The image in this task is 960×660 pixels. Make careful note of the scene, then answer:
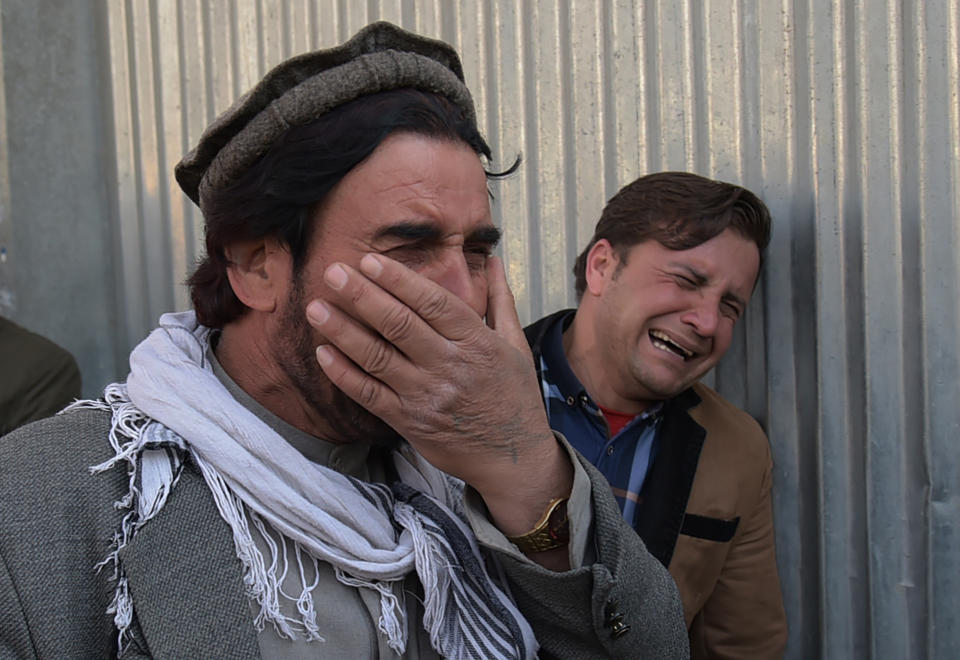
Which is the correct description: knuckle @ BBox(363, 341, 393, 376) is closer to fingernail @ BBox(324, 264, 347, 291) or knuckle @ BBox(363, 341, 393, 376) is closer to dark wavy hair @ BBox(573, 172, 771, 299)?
fingernail @ BBox(324, 264, 347, 291)

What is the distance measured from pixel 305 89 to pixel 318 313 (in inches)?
15.6

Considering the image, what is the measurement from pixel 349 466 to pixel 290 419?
14 centimetres

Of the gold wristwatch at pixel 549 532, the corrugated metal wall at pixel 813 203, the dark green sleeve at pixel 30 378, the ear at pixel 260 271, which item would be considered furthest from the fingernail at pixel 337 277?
the dark green sleeve at pixel 30 378

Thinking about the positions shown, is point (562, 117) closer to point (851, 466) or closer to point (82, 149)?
point (851, 466)

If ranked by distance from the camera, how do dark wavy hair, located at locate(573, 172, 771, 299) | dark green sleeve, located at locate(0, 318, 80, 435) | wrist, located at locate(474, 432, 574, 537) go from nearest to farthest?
1. wrist, located at locate(474, 432, 574, 537)
2. dark wavy hair, located at locate(573, 172, 771, 299)
3. dark green sleeve, located at locate(0, 318, 80, 435)

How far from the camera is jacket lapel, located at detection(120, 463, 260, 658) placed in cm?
125

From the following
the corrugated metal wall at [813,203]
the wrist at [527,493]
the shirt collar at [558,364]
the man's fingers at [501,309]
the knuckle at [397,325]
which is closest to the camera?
the knuckle at [397,325]

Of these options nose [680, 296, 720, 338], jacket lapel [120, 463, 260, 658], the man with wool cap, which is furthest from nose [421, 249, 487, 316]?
nose [680, 296, 720, 338]

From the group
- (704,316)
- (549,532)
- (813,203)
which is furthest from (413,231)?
(813,203)

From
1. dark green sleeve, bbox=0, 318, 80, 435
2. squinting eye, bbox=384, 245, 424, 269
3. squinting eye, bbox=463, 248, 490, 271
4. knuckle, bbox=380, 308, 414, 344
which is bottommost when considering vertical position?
dark green sleeve, bbox=0, 318, 80, 435

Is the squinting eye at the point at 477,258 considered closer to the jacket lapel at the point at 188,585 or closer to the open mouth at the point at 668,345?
the jacket lapel at the point at 188,585

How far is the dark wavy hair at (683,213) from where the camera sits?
8.91 feet

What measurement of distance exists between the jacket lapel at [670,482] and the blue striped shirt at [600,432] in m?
0.04

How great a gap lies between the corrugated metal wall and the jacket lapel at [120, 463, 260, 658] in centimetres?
203
